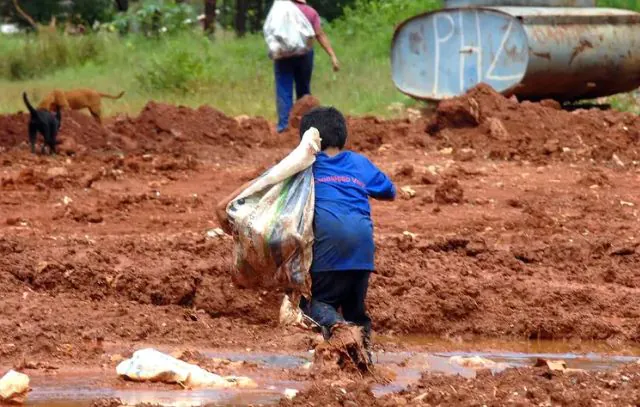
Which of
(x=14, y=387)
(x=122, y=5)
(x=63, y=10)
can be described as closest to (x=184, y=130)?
(x=14, y=387)

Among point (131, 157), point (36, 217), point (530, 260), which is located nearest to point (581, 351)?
point (530, 260)

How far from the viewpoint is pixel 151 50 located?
29.2m

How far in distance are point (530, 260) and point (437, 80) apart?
9.64m

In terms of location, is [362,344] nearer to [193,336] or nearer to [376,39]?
[193,336]

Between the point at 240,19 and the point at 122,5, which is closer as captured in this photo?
the point at 240,19

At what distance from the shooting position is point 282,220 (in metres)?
6.13

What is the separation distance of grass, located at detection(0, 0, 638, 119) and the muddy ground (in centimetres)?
444

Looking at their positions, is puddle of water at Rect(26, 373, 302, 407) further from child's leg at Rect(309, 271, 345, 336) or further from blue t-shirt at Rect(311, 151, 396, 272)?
blue t-shirt at Rect(311, 151, 396, 272)

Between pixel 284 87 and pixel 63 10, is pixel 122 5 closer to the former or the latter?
pixel 63 10

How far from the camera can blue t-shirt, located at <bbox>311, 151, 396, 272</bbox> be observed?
244 inches

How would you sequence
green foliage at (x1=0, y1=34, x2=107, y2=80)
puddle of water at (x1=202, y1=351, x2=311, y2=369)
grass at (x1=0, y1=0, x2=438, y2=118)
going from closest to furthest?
puddle of water at (x1=202, y1=351, x2=311, y2=369), grass at (x1=0, y1=0, x2=438, y2=118), green foliage at (x1=0, y1=34, x2=107, y2=80)

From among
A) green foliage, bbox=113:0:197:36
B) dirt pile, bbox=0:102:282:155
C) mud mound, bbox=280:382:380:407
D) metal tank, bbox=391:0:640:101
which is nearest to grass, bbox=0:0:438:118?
green foliage, bbox=113:0:197:36

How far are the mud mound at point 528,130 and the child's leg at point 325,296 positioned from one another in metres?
7.82

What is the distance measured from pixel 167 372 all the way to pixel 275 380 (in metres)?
0.52
